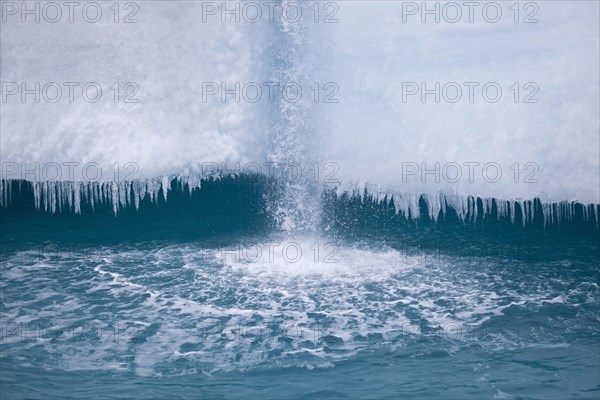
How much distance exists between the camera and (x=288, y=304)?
9.34 meters

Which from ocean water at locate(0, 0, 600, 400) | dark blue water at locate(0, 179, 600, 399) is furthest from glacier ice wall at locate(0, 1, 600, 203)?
dark blue water at locate(0, 179, 600, 399)

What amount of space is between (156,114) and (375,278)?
5850 mm

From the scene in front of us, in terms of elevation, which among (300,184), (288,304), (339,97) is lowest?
(288,304)

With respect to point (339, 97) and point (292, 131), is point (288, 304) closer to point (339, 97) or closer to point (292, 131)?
point (292, 131)

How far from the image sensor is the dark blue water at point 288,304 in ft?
23.6

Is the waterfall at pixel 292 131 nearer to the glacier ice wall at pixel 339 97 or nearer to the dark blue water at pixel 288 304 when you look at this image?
the glacier ice wall at pixel 339 97

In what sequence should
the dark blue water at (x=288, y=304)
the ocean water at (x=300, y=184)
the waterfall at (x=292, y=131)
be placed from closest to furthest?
1. the dark blue water at (x=288, y=304)
2. the ocean water at (x=300, y=184)
3. the waterfall at (x=292, y=131)

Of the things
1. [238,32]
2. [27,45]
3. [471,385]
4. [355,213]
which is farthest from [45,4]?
[471,385]

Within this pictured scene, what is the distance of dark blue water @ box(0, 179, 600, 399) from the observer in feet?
23.6

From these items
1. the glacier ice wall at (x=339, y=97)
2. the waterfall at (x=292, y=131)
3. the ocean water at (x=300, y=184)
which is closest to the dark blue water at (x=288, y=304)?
the ocean water at (x=300, y=184)

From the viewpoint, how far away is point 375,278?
10.3 m

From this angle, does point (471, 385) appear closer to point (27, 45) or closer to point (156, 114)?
point (156, 114)

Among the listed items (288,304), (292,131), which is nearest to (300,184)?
(292,131)

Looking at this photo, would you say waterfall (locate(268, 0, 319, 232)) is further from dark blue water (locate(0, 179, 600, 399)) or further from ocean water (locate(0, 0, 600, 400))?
dark blue water (locate(0, 179, 600, 399))
